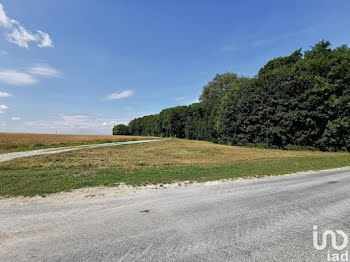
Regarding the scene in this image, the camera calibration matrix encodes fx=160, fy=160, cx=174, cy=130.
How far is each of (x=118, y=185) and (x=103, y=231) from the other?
3770 mm

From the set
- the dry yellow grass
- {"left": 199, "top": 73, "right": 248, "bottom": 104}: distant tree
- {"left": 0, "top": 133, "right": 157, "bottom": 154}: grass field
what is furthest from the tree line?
{"left": 0, "top": 133, "right": 157, "bottom": 154}: grass field

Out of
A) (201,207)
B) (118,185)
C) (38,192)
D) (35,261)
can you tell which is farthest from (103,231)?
(38,192)

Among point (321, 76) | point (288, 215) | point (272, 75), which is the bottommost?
point (288, 215)

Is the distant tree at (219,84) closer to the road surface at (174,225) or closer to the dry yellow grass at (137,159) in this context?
the dry yellow grass at (137,159)

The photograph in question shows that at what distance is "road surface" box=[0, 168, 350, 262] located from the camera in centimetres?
286

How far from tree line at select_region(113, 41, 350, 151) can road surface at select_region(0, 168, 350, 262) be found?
1826 cm

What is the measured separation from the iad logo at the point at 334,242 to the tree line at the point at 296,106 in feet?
70.6

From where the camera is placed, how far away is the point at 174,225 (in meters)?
3.80

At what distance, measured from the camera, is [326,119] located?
2033cm

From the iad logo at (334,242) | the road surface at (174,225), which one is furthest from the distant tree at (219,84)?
the iad logo at (334,242)

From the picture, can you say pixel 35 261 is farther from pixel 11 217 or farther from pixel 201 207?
pixel 201 207

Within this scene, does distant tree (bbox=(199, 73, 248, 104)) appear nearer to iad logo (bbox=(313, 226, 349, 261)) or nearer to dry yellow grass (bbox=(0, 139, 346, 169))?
dry yellow grass (bbox=(0, 139, 346, 169))

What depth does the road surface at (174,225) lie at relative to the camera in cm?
286

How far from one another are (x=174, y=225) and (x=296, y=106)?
81.2 feet
